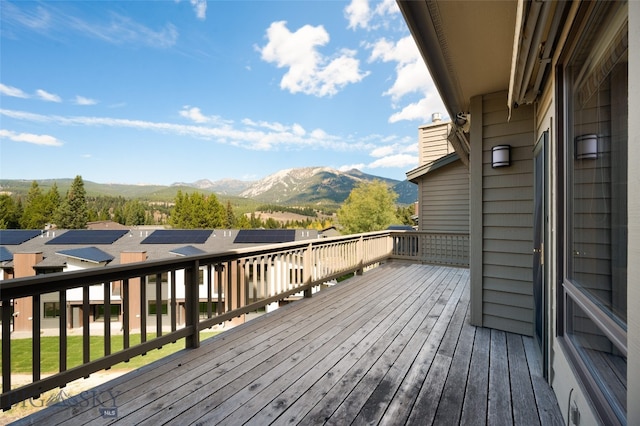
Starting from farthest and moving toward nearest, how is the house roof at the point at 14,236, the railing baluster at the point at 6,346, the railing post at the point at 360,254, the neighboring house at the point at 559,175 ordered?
the house roof at the point at 14,236 → the railing post at the point at 360,254 → the railing baluster at the point at 6,346 → the neighboring house at the point at 559,175

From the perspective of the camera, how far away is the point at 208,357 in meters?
2.59

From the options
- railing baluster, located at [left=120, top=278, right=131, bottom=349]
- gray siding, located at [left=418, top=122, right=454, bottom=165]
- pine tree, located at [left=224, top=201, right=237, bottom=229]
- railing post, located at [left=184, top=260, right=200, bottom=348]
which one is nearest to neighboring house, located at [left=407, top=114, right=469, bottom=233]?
gray siding, located at [left=418, top=122, right=454, bottom=165]

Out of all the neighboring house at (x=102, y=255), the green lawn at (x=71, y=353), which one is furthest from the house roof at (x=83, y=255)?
the green lawn at (x=71, y=353)

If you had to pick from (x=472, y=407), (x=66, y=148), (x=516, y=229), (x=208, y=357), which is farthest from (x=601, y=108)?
(x=66, y=148)

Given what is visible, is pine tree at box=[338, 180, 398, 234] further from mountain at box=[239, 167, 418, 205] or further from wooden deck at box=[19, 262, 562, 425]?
mountain at box=[239, 167, 418, 205]

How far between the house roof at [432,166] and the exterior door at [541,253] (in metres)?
5.07

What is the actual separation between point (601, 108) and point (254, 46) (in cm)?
3804

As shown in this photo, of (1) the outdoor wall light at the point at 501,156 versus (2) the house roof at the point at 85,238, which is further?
(2) the house roof at the point at 85,238

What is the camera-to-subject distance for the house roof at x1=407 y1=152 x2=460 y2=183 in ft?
25.2

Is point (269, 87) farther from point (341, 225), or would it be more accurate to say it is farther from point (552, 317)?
point (552, 317)

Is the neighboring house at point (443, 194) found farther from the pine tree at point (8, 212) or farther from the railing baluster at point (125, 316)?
the pine tree at point (8, 212)

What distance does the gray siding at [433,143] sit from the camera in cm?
1107

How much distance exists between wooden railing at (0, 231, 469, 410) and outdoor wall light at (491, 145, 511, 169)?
2.77 meters

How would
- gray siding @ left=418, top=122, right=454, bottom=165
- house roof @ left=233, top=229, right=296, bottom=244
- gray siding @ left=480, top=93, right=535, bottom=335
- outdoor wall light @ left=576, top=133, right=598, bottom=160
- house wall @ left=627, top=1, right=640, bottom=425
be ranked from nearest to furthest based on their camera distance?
house wall @ left=627, top=1, right=640, bottom=425
outdoor wall light @ left=576, top=133, right=598, bottom=160
gray siding @ left=480, top=93, right=535, bottom=335
gray siding @ left=418, top=122, right=454, bottom=165
house roof @ left=233, top=229, right=296, bottom=244
